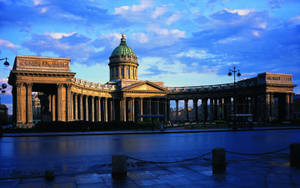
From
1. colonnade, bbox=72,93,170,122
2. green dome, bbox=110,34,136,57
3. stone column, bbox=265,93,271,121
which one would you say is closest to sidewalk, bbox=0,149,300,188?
stone column, bbox=265,93,271,121

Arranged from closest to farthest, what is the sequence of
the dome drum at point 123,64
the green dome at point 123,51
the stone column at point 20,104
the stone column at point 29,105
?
the stone column at point 20,104 → the stone column at point 29,105 → the dome drum at point 123,64 → the green dome at point 123,51

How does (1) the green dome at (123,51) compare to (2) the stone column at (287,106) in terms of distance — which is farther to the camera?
(1) the green dome at (123,51)

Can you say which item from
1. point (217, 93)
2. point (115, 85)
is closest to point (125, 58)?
point (115, 85)

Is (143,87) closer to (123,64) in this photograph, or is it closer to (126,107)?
(126,107)

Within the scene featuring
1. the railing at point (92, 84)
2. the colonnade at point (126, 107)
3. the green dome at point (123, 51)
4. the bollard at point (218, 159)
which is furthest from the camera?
the green dome at point (123, 51)

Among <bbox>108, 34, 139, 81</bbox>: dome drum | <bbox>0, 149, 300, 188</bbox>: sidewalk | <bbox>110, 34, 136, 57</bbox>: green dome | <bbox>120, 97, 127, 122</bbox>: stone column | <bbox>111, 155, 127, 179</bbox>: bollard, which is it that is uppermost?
<bbox>110, 34, 136, 57</bbox>: green dome

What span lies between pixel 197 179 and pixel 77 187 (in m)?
4.33

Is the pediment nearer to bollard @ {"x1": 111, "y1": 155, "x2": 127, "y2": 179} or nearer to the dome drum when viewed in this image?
the dome drum

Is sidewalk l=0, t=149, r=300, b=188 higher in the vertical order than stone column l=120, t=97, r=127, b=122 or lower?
lower

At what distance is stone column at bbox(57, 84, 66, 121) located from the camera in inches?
2351

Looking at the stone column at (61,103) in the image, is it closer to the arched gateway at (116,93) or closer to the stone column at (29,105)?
the arched gateway at (116,93)

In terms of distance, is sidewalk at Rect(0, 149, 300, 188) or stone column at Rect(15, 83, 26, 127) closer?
sidewalk at Rect(0, 149, 300, 188)

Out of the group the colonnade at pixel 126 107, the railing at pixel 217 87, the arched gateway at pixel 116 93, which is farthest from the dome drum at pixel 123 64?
the railing at pixel 217 87

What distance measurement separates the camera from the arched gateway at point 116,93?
57.9 m
